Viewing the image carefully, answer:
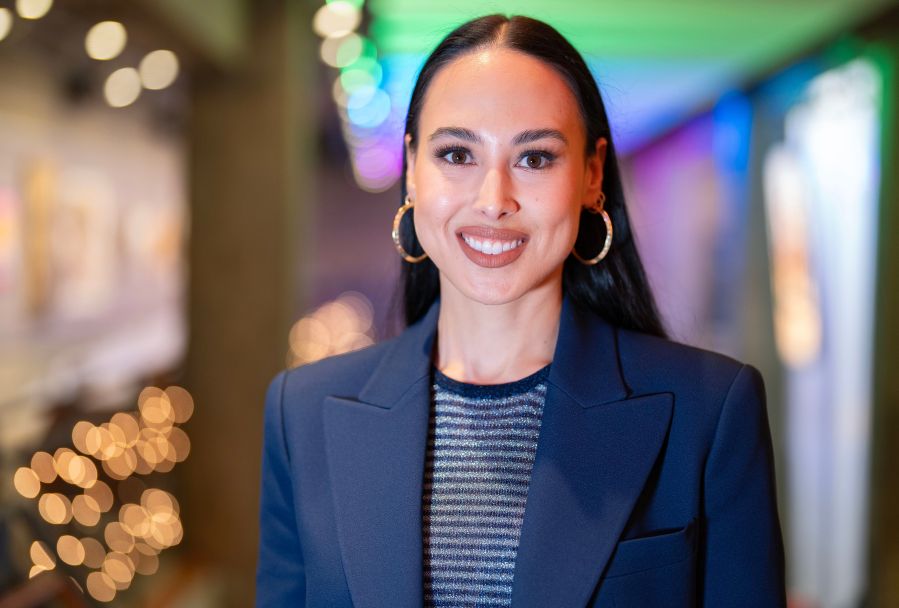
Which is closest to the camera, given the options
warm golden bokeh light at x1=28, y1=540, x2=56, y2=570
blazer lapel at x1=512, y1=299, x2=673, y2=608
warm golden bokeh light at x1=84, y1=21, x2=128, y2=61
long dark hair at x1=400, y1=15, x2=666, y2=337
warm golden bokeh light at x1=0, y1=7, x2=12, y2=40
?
blazer lapel at x1=512, y1=299, x2=673, y2=608

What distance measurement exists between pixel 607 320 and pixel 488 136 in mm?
407

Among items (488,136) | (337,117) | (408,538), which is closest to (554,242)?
(488,136)

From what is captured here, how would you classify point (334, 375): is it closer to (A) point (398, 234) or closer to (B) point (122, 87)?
(A) point (398, 234)

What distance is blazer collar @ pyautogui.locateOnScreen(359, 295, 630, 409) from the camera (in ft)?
4.78

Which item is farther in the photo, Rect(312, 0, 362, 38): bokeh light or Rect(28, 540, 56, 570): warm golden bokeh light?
Rect(312, 0, 362, 38): bokeh light

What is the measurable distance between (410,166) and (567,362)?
1.37ft

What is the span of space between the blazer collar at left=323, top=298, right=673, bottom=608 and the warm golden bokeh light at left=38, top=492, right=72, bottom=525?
2.56 m

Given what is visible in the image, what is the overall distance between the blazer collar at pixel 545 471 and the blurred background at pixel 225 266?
4.96 feet

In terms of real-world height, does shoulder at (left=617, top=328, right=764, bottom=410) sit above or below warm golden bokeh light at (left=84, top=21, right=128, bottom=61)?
below

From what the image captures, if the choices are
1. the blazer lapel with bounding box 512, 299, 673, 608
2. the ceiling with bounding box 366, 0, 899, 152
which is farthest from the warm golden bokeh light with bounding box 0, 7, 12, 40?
the blazer lapel with bounding box 512, 299, 673, 608

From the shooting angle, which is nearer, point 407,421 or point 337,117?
point 407,421

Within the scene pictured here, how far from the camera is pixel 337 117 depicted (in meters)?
8.92

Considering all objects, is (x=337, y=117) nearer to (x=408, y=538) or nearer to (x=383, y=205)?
(x=383, y=205)

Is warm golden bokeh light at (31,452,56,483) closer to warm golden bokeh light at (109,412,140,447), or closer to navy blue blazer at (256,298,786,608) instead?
warm golden bokeh light at (109,412,140,447)
